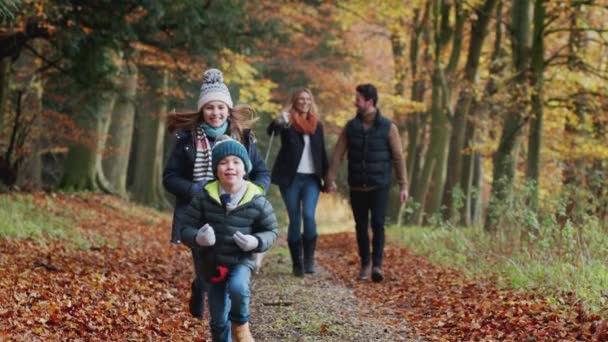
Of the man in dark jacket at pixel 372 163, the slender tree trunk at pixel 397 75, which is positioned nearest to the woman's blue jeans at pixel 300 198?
the man in dark jacket at pixel 372 163

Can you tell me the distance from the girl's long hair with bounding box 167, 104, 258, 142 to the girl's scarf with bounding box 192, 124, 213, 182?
0.07 meters

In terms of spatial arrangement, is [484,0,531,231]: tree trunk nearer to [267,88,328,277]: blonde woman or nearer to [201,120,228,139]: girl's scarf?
[267,88,328,277]: blonde woman

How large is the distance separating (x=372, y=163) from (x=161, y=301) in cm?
317

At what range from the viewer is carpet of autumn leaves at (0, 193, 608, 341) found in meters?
6.11

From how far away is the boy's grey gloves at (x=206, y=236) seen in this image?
5074mm

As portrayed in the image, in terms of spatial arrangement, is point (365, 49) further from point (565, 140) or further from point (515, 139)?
point (515, 139)

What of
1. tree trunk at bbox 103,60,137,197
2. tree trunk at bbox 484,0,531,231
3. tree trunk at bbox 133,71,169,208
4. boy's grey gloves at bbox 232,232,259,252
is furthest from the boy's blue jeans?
tree trunk at bbox 133,71,169,208

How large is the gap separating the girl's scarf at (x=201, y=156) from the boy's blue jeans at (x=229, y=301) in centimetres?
141

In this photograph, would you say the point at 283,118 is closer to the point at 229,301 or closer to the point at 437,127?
the point at 229,301

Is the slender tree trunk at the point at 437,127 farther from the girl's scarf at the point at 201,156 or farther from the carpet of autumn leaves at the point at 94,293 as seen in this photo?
the girl's scarf at the point at 201,156

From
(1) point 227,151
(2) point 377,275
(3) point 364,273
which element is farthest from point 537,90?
(1) point 227,151

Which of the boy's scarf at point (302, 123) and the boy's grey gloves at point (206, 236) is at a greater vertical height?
the boy's scarf at point (302, 123)

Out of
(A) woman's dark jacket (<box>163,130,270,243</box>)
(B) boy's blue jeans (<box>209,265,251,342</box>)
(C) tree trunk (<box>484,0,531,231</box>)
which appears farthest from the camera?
(C) tree trunk (<box>484,0,531,231</box>)

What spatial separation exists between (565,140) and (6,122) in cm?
1376
